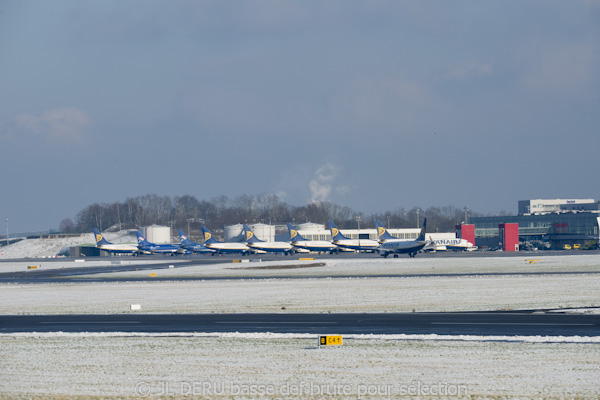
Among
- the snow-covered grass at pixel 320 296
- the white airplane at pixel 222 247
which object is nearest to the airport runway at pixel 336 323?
the snow-covered grass at pixel 320 296

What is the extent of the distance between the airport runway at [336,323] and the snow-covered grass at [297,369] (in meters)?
3.39

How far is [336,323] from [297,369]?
11074mm

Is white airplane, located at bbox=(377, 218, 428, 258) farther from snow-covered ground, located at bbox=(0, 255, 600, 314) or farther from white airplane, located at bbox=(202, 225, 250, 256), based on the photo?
snow-covered ground, located at bbox=(0, 255, 600, 314)

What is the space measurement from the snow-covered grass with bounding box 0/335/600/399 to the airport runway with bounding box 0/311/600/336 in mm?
3387

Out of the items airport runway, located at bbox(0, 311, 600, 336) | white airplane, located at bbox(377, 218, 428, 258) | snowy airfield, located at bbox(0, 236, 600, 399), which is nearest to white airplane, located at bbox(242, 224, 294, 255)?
white airplane, located at bbox(377, 218, 428, 258)

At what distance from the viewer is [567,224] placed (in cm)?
18188

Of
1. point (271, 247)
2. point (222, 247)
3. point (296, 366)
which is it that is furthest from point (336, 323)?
point (222, 247)

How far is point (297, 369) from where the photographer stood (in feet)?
60.7

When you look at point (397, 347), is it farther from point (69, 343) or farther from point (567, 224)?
point (567, 224)

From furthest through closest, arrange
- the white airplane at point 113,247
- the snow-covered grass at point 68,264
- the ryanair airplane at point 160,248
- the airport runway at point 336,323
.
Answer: the white airplane at point 113,247, the ryanair airplane at point 160,248, the snow-covered grass at point 68,264, the airport runway at point 336,323

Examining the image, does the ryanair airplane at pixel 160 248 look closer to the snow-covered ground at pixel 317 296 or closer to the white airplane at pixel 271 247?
the white airplane at pixel 271 247

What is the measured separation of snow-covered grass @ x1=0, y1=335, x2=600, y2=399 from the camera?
1590 cm

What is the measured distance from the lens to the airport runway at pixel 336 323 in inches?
1025

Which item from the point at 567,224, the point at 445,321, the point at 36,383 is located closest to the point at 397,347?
the point at 445,321
